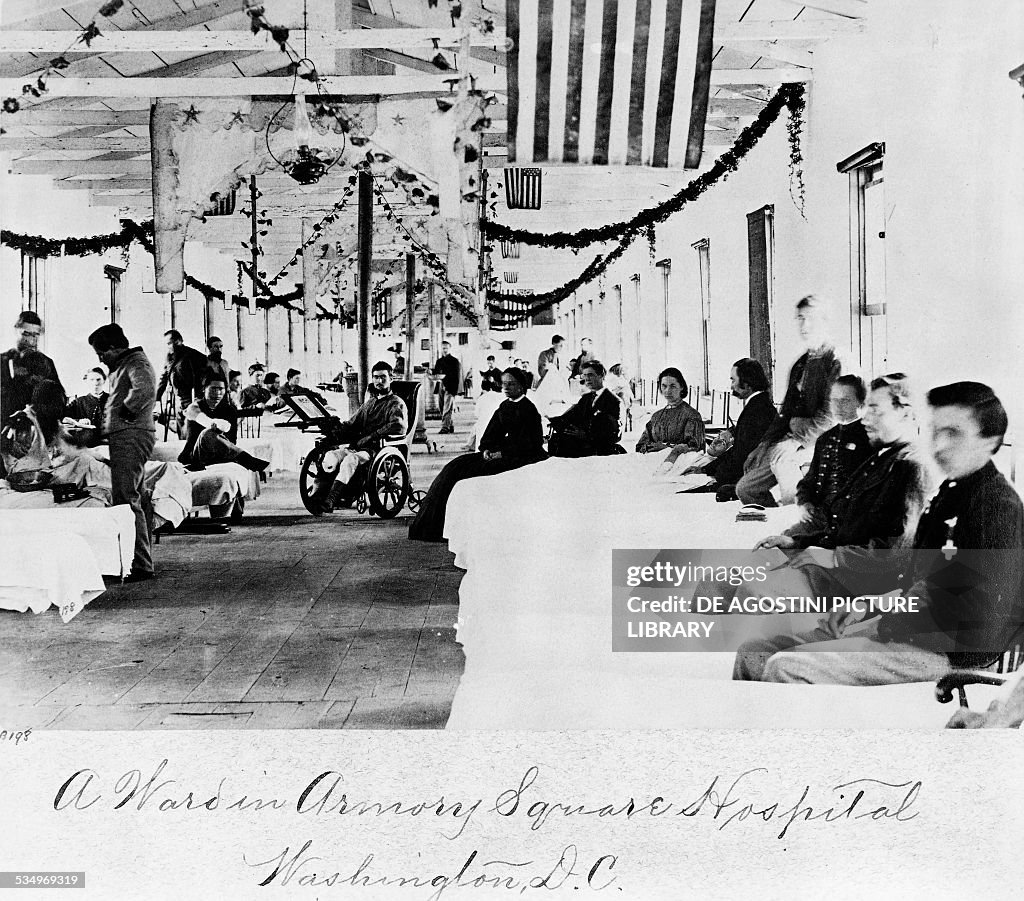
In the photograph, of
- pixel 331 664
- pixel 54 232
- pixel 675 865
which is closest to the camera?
pixel 675 865

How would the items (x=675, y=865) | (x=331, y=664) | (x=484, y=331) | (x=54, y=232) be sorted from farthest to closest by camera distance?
(x=484, y=331) < (x=54, y=232) < (x=331, y=664) < (x=675, y=865)

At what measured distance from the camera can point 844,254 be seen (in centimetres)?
437

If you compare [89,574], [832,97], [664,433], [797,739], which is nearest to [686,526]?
[664,433]

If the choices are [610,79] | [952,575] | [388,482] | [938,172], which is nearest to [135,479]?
[388,482]

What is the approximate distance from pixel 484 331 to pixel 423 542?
0.98 m

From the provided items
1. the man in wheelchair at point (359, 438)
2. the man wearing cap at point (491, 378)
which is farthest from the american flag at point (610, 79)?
the man in wheelchair at point (359, 438)

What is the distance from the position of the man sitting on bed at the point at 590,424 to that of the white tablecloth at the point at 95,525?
5.93ft

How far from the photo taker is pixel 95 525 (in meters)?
4.48

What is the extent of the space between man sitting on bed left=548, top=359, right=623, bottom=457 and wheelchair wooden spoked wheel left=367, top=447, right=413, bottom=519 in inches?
25.6

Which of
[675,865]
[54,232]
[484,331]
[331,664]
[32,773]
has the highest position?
[54,232]

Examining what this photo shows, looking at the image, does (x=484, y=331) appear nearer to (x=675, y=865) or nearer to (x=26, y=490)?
(x=26, y=490)

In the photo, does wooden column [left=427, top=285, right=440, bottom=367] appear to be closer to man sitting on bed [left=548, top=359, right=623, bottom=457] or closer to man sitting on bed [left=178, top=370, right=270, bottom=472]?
man sitting on bed [left=548, top=359, right=623, bottom=457]

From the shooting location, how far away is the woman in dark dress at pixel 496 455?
14.9 feet

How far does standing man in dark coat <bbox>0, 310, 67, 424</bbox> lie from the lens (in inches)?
171
